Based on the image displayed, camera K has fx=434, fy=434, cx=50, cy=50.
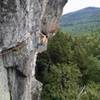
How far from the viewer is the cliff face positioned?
23219 millimetres

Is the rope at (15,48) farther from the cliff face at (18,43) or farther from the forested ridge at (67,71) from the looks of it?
the forested ridge at (67,71)

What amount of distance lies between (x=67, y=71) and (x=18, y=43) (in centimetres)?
1725

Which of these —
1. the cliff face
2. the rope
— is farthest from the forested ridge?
the rope

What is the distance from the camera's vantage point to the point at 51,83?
41188 mm

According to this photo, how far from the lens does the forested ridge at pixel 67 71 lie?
40688mm

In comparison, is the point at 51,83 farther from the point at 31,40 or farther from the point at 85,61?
the point at 31,40

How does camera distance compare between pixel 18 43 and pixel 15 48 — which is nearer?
pixel 18 43

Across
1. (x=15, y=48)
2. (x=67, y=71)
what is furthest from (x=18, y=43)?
(x=67, y=71)

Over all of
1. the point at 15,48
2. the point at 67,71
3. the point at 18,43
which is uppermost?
the point at 18,43

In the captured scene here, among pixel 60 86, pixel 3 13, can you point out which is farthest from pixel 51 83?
pixel 3 13

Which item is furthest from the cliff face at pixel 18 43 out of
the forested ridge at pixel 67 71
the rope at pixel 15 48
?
the forested ridge at pixel 67 71

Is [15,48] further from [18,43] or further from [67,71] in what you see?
[67,71]

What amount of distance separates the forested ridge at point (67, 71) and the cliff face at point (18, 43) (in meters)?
11.0

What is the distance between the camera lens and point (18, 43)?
2497cm
